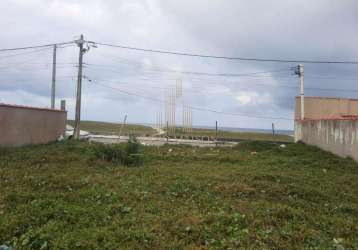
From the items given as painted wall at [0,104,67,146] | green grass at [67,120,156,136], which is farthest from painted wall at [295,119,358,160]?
green grass at [67,120,156,136]

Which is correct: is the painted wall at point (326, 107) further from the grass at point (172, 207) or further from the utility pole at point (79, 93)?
the utility pole at point (79, 93)

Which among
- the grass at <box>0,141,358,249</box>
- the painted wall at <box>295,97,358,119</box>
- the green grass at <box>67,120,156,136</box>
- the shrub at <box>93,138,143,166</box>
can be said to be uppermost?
the painted wall at <box>295,97,358,119</box>

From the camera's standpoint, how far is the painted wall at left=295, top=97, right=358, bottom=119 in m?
17.4

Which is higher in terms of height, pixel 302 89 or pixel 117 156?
pixel 302 89

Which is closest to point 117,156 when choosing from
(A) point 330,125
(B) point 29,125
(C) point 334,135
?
(B) point 29,125

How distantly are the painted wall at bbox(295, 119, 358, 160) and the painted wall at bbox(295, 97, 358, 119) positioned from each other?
1.79 m

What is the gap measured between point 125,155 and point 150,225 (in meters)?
5.96

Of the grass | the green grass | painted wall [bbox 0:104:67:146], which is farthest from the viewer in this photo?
the green grass

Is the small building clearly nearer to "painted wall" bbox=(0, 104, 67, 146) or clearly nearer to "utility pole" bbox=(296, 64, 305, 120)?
"utility pole" bbox=(296, 64, 305, 120)

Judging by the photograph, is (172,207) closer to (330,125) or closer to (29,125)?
(330,125)

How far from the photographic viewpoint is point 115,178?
788cm

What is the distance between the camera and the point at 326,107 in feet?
58.2

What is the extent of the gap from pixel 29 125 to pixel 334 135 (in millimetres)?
11618

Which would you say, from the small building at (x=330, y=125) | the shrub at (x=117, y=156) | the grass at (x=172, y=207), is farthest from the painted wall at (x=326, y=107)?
the shrub at (x=117, y=156)
